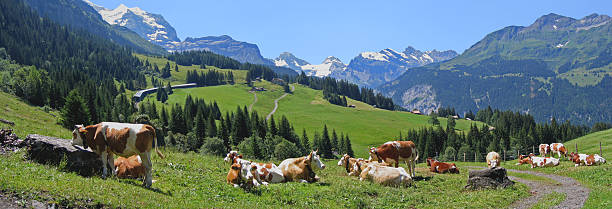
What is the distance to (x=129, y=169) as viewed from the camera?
15352 mm

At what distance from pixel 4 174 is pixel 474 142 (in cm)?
12515

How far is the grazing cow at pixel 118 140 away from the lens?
1374 centimetres

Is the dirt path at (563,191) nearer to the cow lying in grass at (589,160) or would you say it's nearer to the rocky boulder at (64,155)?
the cow lying in grass at (589,160)

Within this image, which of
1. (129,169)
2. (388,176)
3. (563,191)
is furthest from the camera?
(388,176)

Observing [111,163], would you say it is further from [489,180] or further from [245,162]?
[489,180]

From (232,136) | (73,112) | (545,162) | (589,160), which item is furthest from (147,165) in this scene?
(232,136)

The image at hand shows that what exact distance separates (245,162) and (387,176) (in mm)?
8049

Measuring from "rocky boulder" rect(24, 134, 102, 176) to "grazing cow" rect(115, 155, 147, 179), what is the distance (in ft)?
3.58

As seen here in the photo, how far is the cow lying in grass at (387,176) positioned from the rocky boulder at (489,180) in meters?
3.38

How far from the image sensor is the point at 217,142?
97.0 metres

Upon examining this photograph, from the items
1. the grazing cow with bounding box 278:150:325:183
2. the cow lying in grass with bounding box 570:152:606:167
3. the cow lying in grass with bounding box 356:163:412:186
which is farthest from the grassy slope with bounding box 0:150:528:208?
the cow lying in grass with bounding box 570:152:606:167

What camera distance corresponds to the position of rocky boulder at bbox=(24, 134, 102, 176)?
13617 mm

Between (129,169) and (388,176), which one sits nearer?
(129,169)

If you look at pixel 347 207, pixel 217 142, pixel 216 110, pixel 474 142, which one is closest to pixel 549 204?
pixel 347 207
